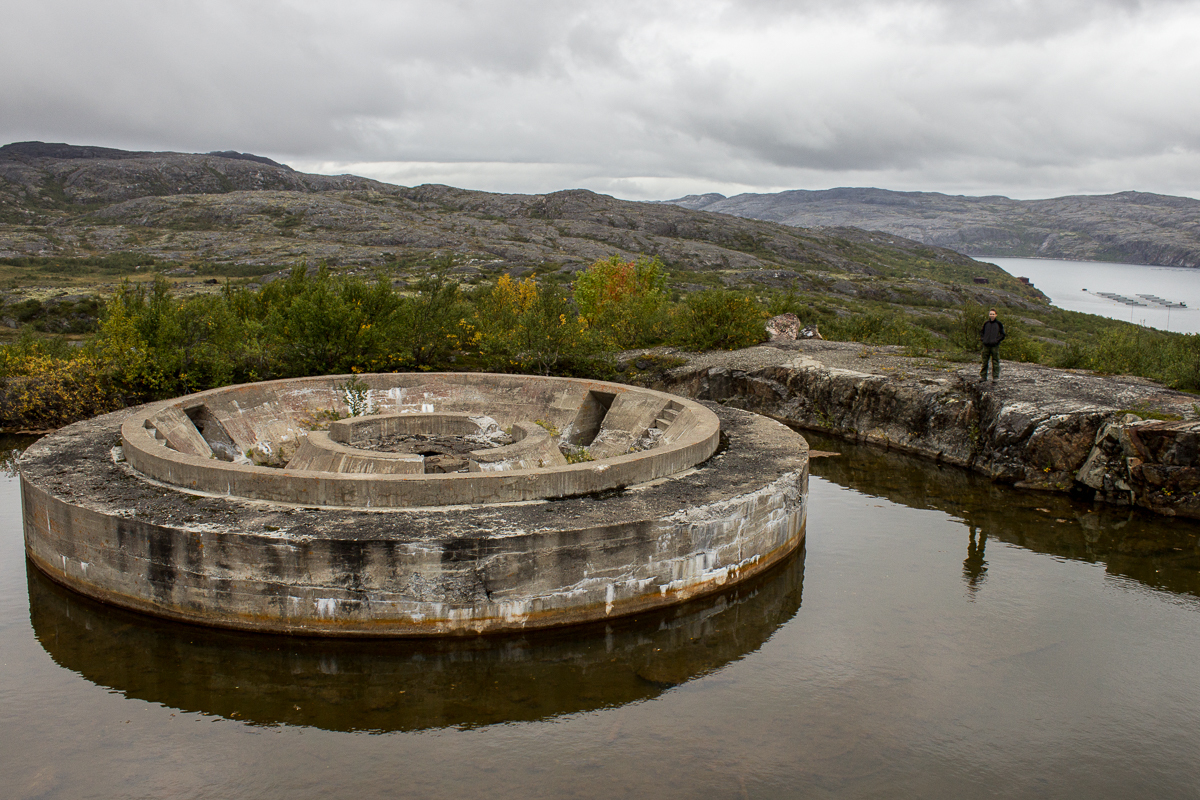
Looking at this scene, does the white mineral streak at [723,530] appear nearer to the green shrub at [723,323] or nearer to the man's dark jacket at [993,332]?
the man's dark jacket at [993,332]

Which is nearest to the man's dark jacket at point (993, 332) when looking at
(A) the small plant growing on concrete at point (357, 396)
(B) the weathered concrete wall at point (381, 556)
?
(B) the weathered concrete wall at point (381, 556)

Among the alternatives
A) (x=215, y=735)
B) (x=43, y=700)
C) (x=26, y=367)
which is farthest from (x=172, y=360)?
(x=215, y=735)

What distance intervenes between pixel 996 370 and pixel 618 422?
10856mm

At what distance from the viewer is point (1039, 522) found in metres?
16.8

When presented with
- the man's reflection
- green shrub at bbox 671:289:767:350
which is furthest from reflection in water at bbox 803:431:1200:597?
green shrub at bbox 671:289:767:350

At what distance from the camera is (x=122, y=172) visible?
133500 mm

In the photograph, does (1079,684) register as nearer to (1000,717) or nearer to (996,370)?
(1000,717)

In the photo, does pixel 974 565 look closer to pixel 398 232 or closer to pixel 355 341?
pixel 355 341

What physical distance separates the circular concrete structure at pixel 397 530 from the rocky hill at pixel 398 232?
197ft

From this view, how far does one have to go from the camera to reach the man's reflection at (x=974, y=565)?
43.7 feet

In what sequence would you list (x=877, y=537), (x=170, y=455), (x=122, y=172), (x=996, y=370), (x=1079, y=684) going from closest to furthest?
(x=1079, y=684) < (x=170, y=455) < (x=877, y=537) < (x=996, y=370) < (x=122, y=172)

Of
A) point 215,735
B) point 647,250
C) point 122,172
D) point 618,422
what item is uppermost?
point 122,172

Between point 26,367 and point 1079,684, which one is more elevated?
point 26,367

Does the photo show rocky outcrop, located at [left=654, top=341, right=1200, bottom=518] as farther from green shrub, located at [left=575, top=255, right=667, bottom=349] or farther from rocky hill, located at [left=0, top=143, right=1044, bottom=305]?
rocky hill, located at [left=0, top=143, right=1044, bottom=305]
